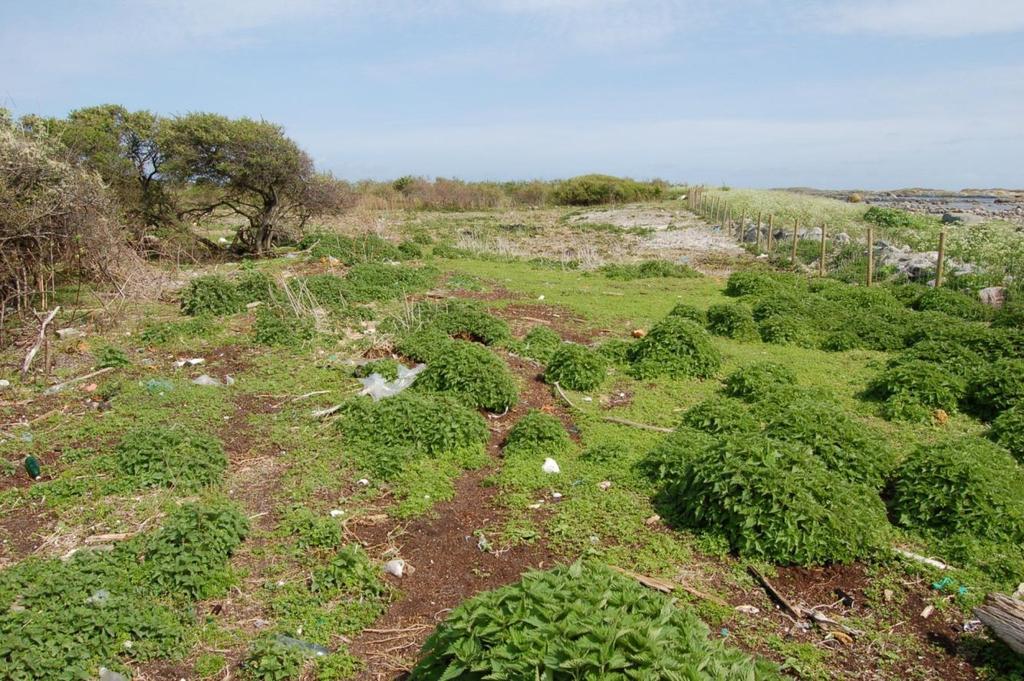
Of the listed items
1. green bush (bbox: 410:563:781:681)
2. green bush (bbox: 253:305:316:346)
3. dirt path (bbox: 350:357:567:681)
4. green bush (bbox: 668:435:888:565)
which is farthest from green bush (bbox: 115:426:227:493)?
green bush (bbox: 668:435:888:565)

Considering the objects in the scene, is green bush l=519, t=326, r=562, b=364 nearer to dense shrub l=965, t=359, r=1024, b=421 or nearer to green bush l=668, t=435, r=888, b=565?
green bush l=668, t=435, r=888, b=565

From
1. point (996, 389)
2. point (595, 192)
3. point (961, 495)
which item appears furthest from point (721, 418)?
point (595, 192)

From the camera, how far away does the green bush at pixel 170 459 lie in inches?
205

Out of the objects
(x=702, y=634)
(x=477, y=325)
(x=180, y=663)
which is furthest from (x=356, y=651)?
(x=477, y=325)

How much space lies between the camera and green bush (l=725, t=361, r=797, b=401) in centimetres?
705

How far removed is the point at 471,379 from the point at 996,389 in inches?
203

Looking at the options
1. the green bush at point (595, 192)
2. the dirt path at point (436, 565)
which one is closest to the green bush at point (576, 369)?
the dirt path at point (436, 565)

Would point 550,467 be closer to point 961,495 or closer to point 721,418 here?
point 721,418

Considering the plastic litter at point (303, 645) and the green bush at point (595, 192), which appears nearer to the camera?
the plastic litter at point (303, 645)

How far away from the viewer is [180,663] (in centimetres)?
366

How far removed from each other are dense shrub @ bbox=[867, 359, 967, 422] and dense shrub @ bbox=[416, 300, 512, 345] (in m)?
4.40

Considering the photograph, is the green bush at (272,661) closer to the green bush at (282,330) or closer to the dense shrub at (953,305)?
the green bush at (282,330)

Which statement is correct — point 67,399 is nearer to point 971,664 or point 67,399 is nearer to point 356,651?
point 356,651

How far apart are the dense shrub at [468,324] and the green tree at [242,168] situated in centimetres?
736
